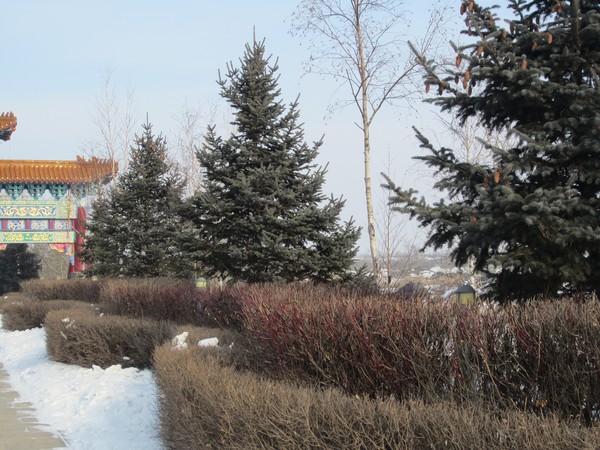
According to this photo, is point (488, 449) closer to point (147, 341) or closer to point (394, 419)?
point (394, 419)

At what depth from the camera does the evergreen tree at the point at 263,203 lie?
1188 centimetres

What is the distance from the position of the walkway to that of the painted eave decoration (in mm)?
17128

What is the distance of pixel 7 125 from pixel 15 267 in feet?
35.6

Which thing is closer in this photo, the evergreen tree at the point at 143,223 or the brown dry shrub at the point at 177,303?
the brown dry shrub at the point at 177,303

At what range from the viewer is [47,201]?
26219mm

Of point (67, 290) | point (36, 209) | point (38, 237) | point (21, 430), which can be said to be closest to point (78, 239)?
point (38, 237)

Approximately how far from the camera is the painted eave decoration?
24109 millimetres

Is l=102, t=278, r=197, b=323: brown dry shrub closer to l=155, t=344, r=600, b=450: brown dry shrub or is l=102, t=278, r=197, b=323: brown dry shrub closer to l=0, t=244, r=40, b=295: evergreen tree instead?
l=155, t=344, r=600, b=450: brown dry shrub

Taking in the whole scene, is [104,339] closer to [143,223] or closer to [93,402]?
[93,402]

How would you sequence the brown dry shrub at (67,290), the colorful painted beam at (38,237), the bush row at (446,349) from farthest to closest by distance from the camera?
the colorful painted beam at (38,237), the brown dry shrub at (67,290), the bush row at (446,349)

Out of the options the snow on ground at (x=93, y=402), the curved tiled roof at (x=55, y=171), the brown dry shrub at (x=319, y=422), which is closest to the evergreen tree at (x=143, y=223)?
the snow on ground at (x=93, y=402)

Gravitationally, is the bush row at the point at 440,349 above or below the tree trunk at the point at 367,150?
below

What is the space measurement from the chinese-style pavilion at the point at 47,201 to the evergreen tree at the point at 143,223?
280 inches

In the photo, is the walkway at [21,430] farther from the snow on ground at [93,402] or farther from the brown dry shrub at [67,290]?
the brown dry shrub at [67,290]
